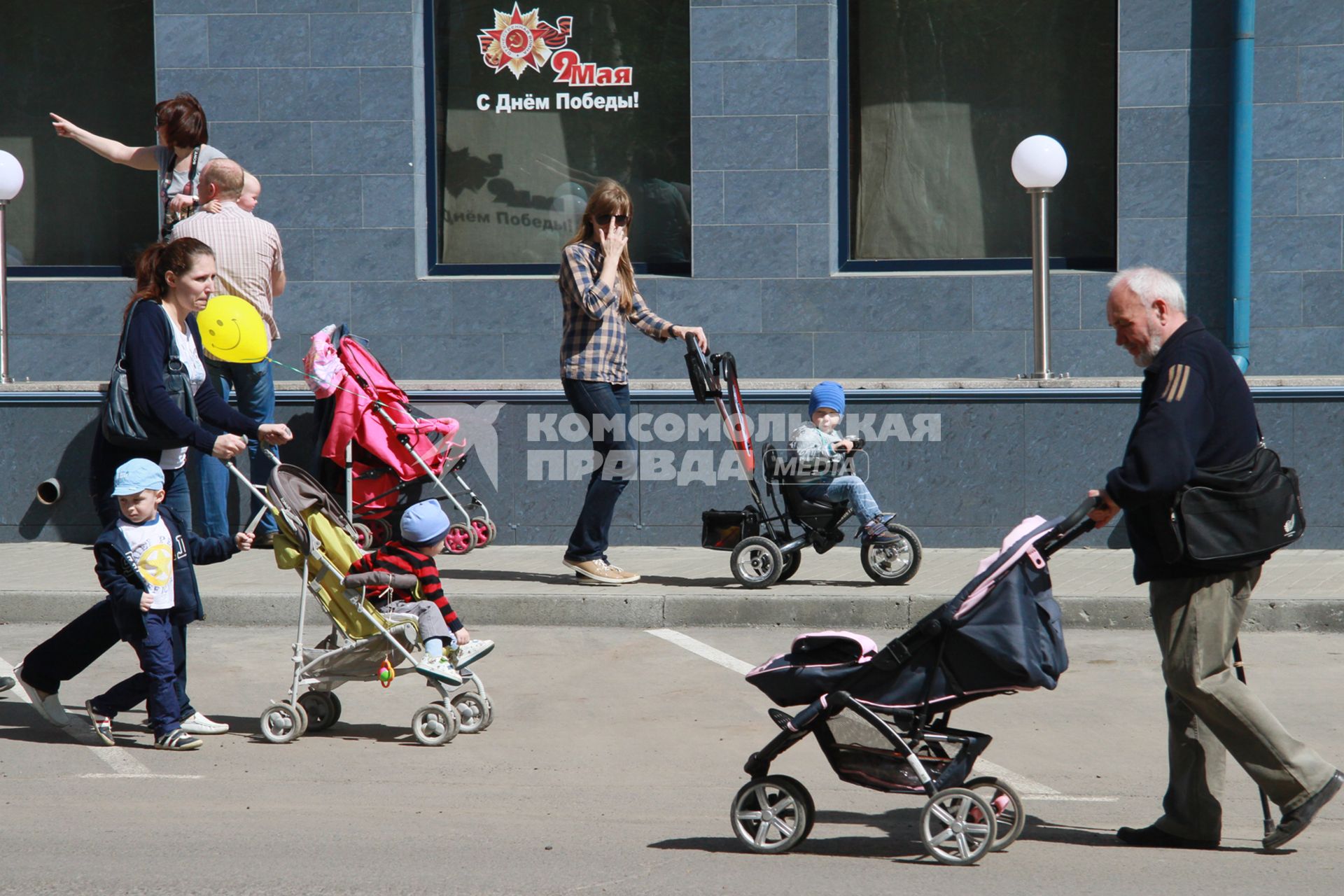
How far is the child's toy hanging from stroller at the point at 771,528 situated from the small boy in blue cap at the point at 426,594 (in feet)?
9.48

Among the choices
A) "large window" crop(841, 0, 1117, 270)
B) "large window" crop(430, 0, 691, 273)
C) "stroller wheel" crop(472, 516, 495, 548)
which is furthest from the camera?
"large window" crop(430, 0, 691, 273)

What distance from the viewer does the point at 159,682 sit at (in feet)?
19.7

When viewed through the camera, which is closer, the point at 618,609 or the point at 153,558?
the point at 153,558

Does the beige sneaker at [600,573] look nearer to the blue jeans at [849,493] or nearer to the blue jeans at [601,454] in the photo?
the blue jeans at [601,454]

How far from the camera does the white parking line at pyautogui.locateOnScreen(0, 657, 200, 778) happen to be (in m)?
5.73

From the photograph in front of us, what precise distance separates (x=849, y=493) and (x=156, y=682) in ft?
13.6

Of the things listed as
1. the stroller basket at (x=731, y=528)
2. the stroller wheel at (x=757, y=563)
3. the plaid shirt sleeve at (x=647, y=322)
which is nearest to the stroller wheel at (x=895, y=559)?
the stroller wheel at (x=757, y=563)

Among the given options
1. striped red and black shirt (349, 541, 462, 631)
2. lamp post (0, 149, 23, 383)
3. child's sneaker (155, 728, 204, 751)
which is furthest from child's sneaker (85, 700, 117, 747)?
lamp post (0, 149, 23, 383)

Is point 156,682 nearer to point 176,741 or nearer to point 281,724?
point 176,741

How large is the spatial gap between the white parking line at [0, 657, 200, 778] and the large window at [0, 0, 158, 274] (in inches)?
317

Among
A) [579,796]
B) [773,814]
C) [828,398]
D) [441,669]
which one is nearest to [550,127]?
[828,398]

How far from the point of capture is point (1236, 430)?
467cm

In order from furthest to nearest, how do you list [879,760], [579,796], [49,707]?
1. [49,707]
2. [579,796]
3. [879,760]

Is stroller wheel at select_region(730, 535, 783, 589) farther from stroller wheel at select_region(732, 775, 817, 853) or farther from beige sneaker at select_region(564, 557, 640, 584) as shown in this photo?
stroller wheel at select_region(732, 775, 817, 853)
